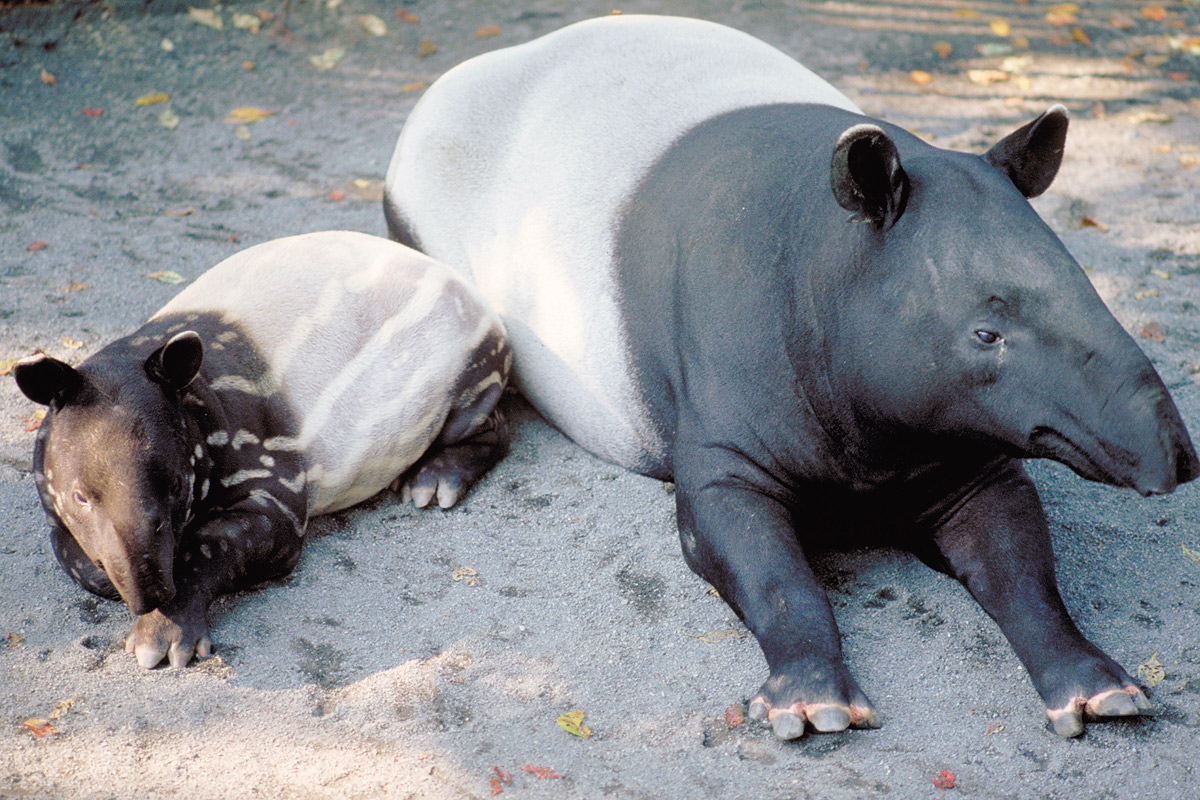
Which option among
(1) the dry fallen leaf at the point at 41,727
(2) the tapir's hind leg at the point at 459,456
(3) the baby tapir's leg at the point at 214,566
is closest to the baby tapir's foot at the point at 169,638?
(3) the baby tapir's leg at the point at 214,566

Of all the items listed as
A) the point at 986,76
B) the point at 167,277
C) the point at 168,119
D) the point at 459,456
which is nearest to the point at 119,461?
the point at 459,456

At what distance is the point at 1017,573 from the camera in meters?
3.29

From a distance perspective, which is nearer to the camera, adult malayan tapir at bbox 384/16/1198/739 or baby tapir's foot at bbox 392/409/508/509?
adult malayan tapir at bbox 384/16/1198/739

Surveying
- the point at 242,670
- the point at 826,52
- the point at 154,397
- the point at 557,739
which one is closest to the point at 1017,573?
the point at 557,739

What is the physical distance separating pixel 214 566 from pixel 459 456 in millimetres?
1021

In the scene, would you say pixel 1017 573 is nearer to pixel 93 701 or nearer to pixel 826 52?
pixel 93 701

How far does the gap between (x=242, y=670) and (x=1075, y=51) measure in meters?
6.95

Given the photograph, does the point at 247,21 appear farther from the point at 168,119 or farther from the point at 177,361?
the point at 177,361

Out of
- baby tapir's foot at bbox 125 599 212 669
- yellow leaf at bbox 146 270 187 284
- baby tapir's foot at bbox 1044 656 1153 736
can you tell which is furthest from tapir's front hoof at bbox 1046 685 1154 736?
yellow leaf at bbox 146 270 187 284

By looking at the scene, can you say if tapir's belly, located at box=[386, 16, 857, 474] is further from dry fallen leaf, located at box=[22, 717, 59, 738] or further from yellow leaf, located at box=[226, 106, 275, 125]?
yellow leaf, located at box=[226, 106, 275, 125]

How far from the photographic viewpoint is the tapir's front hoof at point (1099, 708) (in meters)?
2.91

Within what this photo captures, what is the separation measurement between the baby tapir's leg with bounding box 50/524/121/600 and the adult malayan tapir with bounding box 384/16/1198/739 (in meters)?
1.64

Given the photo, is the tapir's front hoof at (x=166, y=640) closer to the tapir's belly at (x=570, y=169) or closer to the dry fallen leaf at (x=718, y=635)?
the dry fallen leaf at (x=718, y=635)

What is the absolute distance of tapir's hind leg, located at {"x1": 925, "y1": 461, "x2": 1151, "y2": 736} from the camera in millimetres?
2953
